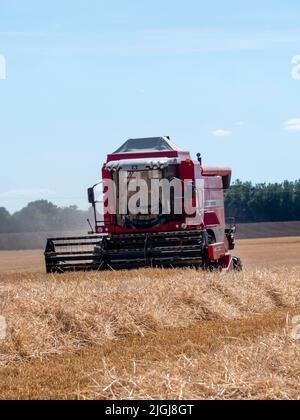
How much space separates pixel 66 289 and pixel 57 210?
58.9 meters

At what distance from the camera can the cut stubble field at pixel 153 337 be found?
6402mm

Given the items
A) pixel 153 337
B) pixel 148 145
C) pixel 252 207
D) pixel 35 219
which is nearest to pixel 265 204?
pixel 252 207

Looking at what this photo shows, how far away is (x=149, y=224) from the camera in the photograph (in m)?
18.3

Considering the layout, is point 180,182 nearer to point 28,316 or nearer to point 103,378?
point 28,316

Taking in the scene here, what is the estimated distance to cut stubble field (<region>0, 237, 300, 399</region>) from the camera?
21.0 feet

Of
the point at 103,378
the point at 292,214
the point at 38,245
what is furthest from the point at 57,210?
the point at 103,378

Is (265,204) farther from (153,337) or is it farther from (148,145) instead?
(153,337)

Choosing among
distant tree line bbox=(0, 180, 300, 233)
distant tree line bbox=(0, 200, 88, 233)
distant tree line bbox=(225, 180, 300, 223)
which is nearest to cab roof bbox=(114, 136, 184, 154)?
distant tree line bbox=(0, 200, 88, 233)

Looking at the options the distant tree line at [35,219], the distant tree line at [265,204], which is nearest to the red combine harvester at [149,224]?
the distant tree line at [35,219]

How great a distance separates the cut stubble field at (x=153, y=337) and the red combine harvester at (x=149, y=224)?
5.24 ft

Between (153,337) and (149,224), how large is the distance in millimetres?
7778

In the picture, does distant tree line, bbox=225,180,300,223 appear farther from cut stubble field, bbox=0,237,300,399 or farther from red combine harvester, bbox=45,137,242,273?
cut stubble field, bbox=0,237,300,399

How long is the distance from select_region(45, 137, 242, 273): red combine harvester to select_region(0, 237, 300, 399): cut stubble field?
5.24 ft

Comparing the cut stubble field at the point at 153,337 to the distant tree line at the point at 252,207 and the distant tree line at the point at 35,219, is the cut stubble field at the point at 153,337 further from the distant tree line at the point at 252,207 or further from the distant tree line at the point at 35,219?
the distant tree line at the point at 252,207
